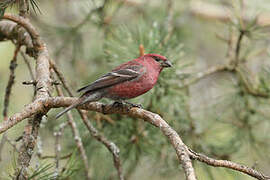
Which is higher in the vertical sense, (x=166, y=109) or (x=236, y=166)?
(x=166, y=109)

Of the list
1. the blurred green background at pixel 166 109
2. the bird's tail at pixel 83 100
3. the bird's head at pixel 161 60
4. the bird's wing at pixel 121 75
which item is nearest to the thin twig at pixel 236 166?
the bird's tail at pixel 83 100

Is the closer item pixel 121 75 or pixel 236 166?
pixel 236 166

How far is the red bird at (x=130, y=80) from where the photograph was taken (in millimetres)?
3453

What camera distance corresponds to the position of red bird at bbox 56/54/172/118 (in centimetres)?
345

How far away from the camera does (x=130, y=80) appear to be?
355 centimetres

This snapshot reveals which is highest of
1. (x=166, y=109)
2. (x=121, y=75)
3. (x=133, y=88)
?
(x=121, y=75)

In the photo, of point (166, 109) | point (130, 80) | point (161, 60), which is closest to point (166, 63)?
point (161, 60)

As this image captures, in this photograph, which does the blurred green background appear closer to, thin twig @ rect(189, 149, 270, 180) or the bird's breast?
the bird's breast

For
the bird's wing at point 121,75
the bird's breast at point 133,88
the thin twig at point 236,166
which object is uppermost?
the bird's wing at point 121,75

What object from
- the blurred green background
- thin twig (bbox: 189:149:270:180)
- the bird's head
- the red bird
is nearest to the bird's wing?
the red bird

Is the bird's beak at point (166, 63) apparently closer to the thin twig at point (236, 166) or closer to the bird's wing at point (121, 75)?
the bird's wing at point (121, 75)

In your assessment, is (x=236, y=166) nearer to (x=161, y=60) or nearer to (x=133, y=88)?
(x=133, y=88)

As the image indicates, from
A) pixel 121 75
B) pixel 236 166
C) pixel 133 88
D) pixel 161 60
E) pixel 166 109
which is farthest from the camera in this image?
pixel 166 109

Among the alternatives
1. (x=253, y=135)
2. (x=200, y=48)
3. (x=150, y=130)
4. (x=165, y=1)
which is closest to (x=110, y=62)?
(x=150, y=130)
